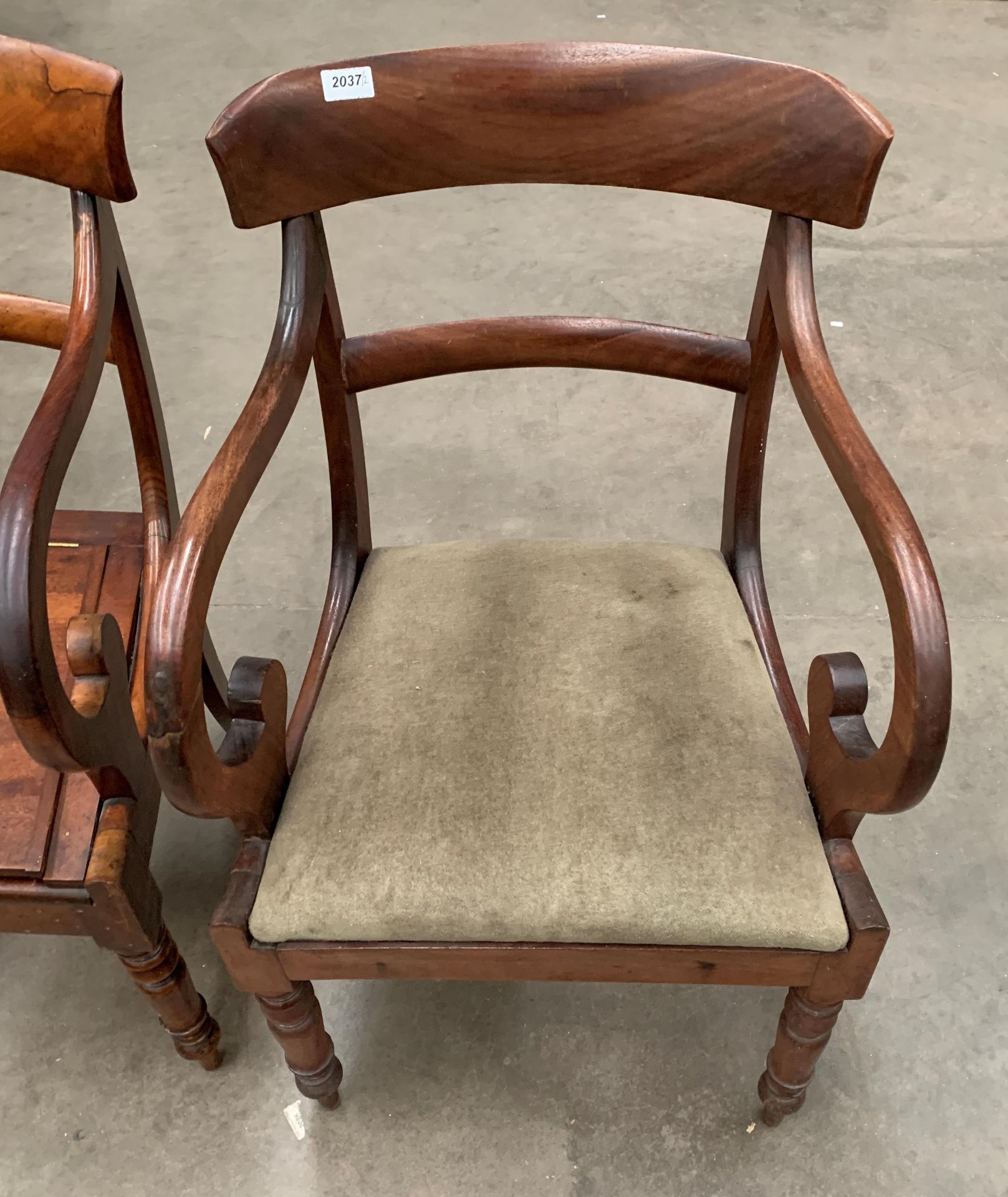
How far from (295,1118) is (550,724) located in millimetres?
566

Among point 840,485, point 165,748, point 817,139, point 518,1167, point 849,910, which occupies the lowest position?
point 518,1167

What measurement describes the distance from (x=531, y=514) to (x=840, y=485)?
1011 millimetres

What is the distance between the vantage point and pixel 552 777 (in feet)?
2.71

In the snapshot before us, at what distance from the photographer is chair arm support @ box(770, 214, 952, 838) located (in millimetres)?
641

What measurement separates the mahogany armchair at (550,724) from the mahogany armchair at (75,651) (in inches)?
4.3

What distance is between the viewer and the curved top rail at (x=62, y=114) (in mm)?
814

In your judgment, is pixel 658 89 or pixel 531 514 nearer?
pixel 658 89

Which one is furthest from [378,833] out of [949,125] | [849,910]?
[949,125]

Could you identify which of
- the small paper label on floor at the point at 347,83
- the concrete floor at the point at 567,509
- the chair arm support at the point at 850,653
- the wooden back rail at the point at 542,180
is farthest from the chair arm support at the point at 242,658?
the concrete floor at the point at 567,509

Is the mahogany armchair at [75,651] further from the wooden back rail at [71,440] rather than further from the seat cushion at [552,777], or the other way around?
the seat cushion at [552,777]

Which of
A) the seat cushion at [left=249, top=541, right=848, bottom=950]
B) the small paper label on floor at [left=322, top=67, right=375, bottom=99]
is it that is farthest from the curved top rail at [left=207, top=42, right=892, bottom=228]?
the seat cushion at [left=249, top=541, right=848, bottom=950]

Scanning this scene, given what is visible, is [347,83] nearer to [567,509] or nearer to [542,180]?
[542,180]

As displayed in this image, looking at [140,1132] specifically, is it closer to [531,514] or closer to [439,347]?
[439,347]

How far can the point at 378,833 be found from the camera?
0.79 m
